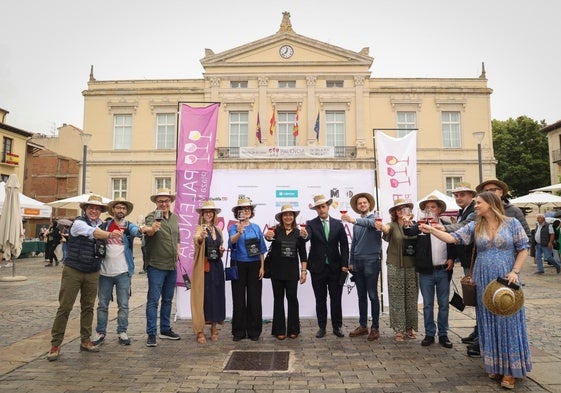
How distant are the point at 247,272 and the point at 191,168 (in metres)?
2.00

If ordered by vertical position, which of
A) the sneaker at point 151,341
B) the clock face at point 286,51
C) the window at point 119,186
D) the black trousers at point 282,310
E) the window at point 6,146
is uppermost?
the clock face at point 286,51

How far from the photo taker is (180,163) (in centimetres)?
691

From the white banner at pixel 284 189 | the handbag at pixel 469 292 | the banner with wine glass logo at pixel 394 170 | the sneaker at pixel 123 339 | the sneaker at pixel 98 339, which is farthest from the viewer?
the banner with wine glass logo at pixel 394 170

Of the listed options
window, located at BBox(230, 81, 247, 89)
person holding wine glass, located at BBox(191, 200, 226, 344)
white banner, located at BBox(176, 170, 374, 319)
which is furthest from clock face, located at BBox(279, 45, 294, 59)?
person holding wine glass, located at BBox(191, 200, 226, 344)

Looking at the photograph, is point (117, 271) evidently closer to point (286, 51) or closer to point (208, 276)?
point (208, 276)

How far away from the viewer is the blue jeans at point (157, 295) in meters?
5.44

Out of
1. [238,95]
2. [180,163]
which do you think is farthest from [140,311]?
[238,95]

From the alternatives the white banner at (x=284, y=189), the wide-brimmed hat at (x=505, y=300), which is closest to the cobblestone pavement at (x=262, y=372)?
the wide-brimmed hat at (x=505, y=300)

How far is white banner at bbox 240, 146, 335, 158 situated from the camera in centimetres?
2834

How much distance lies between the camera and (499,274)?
4070 mm

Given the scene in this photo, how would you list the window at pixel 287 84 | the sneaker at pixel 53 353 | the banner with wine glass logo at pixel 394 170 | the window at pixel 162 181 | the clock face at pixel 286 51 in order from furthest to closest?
1. the clock face at pixel 286 51
2. the window at pixel 287 84
3. the window at pixel 162 181
4. the banner with wine glass logo at pixel 394 170
5. the sneaker at pixel 53 353

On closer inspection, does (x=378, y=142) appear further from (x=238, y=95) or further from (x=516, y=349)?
(x=238, y=95)

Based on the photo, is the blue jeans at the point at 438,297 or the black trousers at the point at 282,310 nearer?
the blue jeans at the point at 438,297

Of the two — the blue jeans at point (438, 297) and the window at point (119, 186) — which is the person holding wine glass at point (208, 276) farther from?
the window at point (119, 186)
